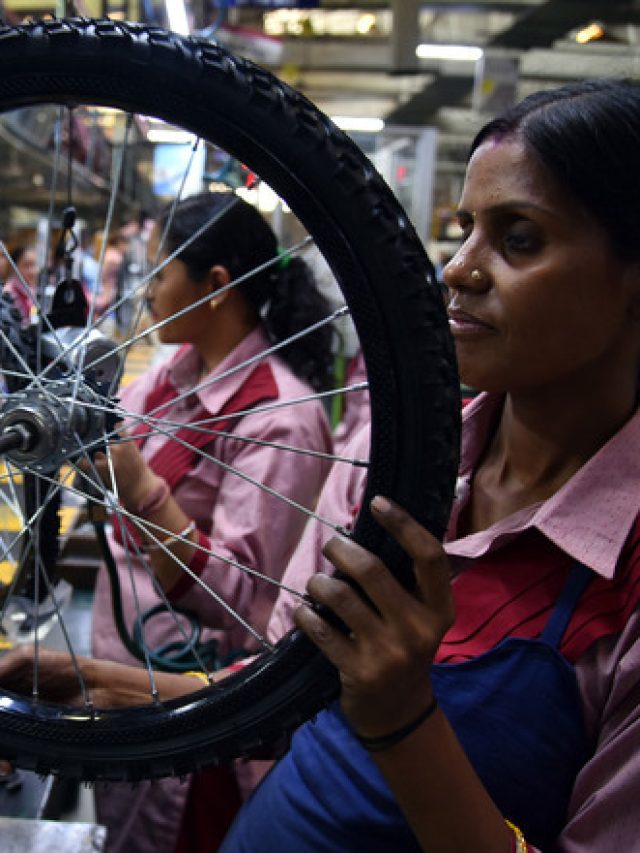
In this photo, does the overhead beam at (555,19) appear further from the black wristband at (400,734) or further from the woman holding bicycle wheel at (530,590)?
the black wristband at (400,734)

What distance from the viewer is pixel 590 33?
4129mm

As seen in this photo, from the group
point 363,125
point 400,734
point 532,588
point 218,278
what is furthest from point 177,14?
point 363,125

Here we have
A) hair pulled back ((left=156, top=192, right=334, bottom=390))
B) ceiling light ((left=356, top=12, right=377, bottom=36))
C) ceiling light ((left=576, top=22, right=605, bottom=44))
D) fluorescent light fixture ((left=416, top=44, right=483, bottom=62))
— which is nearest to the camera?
hair pulled back ((left=156, top=192, right=334, bottom=390))

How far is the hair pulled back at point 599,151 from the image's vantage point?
63cm

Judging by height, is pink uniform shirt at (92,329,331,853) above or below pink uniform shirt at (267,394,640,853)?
below

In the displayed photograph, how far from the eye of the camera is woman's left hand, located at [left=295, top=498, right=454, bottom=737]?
0.51 meters

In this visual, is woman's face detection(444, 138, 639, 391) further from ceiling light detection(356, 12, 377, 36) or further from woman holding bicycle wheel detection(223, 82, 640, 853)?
ceiling light detection(356, 12, 377, 36)

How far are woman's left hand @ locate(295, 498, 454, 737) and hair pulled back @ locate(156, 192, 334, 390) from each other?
955 millimetres

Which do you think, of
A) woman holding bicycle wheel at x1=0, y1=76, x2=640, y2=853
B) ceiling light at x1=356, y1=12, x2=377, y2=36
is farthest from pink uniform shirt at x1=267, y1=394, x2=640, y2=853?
ceiling light at x1=356, y1=12, x2=377, y2=36

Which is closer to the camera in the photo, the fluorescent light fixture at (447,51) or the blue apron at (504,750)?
the blue apron at (504,750)

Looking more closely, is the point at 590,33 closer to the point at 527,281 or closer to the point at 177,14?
the point at 177,14

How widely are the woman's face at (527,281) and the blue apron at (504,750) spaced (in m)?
0.17

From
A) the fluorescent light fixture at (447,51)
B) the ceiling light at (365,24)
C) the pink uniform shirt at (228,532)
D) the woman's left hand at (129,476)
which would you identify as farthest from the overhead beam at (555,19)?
the woman's left hand at (129,476)

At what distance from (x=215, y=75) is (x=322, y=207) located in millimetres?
122
